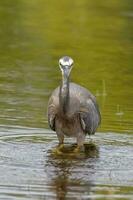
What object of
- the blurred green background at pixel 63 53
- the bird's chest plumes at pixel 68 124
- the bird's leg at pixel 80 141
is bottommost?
the blurred green background at pixel 63 53

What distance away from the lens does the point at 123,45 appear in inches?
852

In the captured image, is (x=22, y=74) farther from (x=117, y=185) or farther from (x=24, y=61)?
(x=117, y=185)

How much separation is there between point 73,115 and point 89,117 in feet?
0.89

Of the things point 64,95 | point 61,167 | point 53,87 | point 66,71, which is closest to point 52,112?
point 64,95

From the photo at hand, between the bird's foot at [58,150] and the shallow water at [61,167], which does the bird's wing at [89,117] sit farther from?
the bird's foot at [58,150]

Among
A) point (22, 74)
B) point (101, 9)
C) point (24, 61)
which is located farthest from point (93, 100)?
point (101, 9)

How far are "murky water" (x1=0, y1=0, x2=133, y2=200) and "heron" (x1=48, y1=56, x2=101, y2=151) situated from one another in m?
0.21

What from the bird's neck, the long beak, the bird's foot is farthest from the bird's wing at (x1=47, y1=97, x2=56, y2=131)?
the long beak

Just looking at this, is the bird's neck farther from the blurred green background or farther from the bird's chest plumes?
the blurred green background

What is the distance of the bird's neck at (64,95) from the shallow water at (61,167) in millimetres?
578

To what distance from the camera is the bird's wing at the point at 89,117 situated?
11632mm

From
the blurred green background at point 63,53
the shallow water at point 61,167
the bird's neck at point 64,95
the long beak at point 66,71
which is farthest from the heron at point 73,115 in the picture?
the blurred green background at point 63,53

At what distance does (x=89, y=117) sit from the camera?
38.3ft

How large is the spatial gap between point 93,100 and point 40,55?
739 cm
